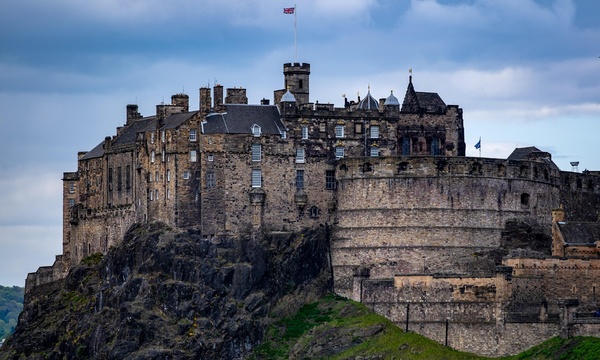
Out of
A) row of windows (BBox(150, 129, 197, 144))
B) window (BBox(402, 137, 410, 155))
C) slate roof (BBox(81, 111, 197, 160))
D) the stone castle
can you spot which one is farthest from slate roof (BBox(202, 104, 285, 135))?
window (BBox(402, 137, 410, 155))

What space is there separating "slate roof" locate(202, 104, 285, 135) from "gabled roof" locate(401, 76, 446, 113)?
1258cm

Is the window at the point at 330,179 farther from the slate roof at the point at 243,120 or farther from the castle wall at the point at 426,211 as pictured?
the slate roof at the point at 243,120

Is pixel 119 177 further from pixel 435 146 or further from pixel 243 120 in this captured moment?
pixel 435 146

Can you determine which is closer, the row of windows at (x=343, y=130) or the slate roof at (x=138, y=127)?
the row of windows at (x=343, y=130)

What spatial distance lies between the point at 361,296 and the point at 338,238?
21.3ft

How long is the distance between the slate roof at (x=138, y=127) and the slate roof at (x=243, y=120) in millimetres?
2257

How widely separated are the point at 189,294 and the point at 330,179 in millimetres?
15427

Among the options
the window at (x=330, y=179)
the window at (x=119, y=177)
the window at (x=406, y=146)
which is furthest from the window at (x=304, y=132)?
the window at (x=119, y=177)

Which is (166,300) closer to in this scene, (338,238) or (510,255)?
(338,238)

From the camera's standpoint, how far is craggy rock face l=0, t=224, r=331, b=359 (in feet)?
431

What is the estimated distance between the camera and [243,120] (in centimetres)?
13888

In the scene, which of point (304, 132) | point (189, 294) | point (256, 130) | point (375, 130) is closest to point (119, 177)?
point (256, 130)

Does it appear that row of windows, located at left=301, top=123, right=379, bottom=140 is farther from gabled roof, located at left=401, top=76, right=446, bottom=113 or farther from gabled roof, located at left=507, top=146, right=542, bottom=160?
gabled roof, located at left=507, top=146, right=542, bottom=160

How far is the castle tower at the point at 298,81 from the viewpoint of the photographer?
5595 inches
